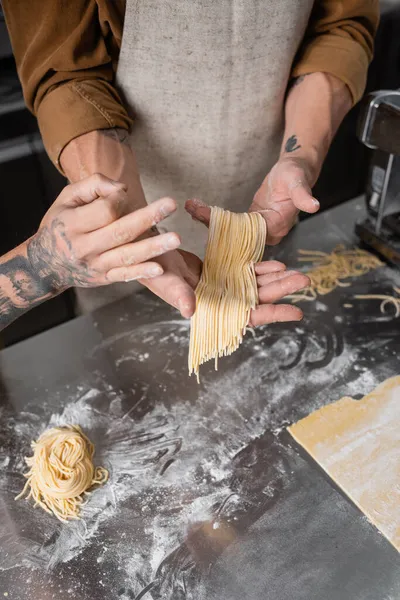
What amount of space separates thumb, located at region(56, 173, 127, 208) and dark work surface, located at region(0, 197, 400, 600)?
69 centimetres

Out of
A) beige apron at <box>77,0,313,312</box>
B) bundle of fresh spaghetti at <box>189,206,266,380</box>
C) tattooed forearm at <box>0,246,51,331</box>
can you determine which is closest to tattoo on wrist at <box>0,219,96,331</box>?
tattooed forearm at <box>0,246,51,331</box>

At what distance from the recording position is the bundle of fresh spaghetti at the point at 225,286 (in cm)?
159

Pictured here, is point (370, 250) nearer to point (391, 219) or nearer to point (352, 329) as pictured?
point (391, 219)

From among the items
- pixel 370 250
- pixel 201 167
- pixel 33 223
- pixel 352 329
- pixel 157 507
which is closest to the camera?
pixel 157 507

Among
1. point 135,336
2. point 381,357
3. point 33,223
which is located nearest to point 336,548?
point 381,357

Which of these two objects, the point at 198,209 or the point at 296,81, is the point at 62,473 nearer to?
the point at 198,209

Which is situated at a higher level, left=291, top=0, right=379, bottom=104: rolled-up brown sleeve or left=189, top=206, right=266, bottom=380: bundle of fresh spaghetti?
left=291, top=0, right=379, bottom=104: rolled-up brown sleeve

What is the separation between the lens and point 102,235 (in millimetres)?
1315

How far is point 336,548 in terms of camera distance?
4.61 ft

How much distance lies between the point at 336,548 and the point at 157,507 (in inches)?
18.7

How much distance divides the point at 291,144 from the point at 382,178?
490mm

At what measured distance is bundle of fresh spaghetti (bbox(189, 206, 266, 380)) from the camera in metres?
1.59

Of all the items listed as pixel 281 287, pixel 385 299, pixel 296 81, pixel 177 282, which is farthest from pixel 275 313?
pixel 296 81

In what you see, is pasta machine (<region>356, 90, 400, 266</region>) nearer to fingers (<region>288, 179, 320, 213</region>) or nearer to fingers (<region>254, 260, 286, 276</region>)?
fingers (<region>288, 179, 320, 213</region>)
